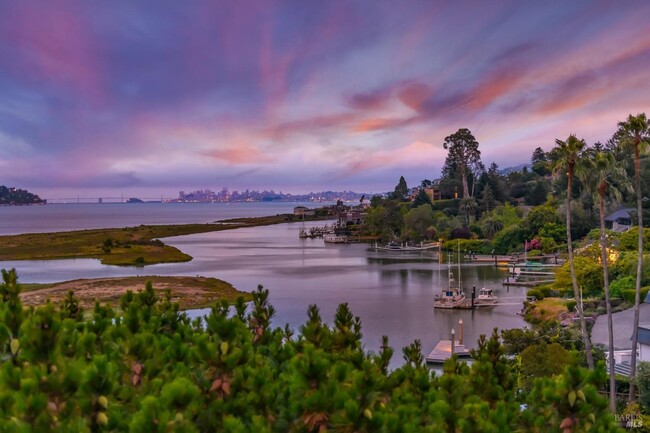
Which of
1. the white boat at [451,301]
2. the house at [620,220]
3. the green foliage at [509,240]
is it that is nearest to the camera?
the white boat at [451,301]

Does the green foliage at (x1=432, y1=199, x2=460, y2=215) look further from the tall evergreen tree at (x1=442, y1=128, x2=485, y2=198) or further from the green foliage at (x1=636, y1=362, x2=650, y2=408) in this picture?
the green foliage at (x1=636, y1=362, x2=650, y2=408)

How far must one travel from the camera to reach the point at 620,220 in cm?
6259

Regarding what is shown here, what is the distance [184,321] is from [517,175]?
378 ft

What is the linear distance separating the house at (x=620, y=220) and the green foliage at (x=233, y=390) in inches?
2487

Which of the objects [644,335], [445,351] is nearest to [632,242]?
[445,351]

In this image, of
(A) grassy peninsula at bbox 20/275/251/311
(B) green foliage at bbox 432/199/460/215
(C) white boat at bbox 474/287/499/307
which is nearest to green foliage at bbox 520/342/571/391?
(C) white boat at bbox 474/287/499/307

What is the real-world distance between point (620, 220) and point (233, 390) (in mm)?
68277

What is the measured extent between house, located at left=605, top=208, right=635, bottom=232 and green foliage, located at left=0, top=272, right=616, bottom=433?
63173 millimetres

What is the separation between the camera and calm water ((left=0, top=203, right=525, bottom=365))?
108 ft

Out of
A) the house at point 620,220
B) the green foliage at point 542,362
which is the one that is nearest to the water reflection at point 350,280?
the green foliage at point 542,362

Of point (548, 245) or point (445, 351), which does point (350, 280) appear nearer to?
point (445, 351)

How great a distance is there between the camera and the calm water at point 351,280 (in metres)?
32.9

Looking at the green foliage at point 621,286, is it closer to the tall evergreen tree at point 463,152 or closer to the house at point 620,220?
the house at point 620,220

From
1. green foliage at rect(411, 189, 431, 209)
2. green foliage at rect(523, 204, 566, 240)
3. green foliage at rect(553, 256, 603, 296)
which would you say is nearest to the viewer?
green foliage at rect(553, 256, 603, 296)
